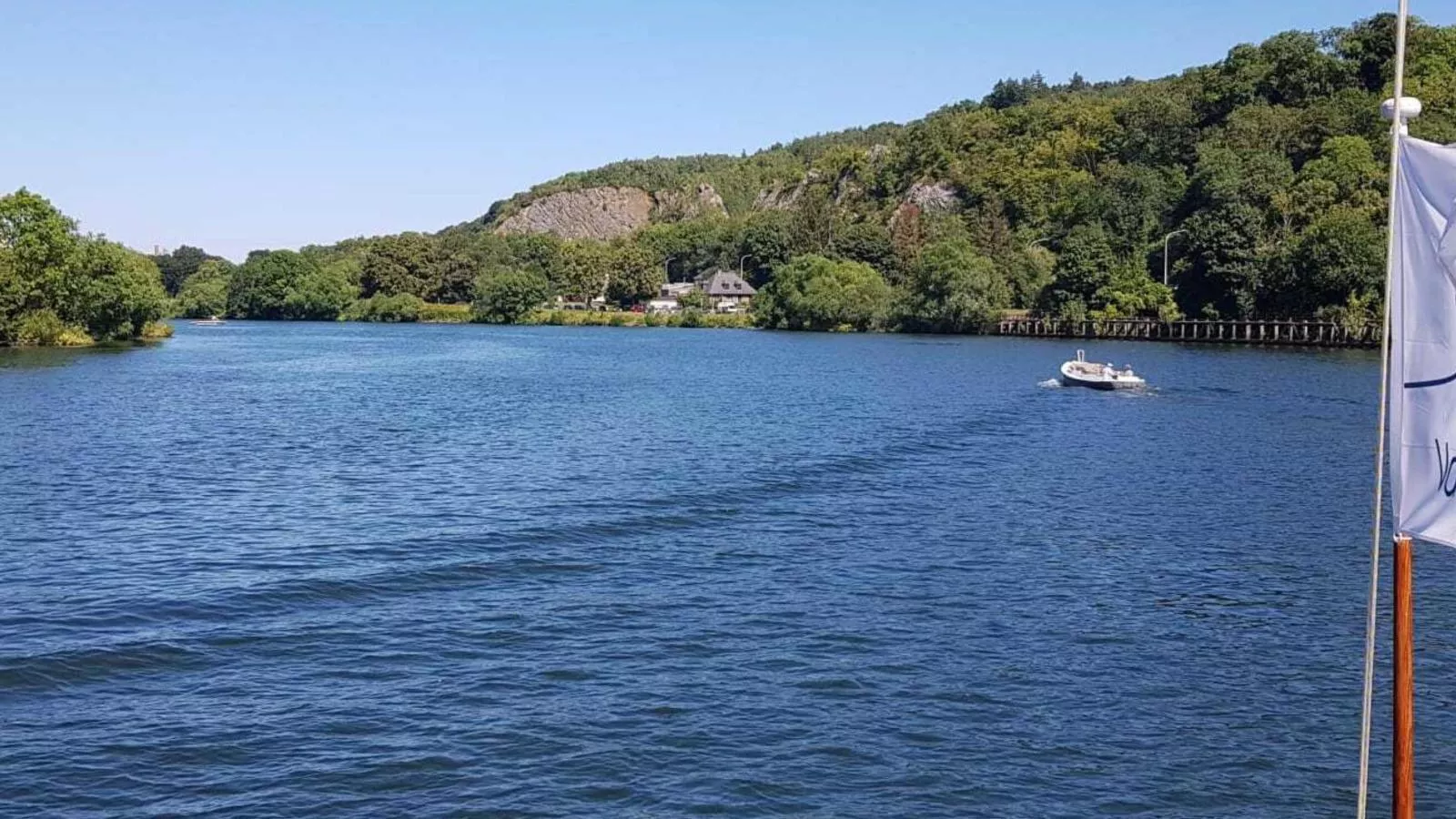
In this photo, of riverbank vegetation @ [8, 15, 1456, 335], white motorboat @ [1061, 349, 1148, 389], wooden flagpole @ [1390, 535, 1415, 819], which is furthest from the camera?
riverbank vegetation @ [8, 15, 1456, 335]

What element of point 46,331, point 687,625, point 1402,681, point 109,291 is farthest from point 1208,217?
point 1402,681

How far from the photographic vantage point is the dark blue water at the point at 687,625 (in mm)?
14156

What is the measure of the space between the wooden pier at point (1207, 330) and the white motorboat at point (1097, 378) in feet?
166

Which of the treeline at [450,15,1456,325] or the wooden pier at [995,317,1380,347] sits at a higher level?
the treeline at [450,15,1456,325]

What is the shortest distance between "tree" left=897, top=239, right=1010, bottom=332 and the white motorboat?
72.8 metres

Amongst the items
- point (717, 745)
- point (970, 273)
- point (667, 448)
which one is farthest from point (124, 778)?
point (970, 273)

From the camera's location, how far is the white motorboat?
69.5 m

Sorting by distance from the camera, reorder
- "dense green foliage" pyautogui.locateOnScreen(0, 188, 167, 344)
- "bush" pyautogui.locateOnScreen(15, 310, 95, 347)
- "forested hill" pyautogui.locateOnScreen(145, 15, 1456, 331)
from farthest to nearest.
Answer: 1. "forested hill" pyautogui.locateOnScreen(145, 15, 1456, 331)
2. "bush" pyautogui.locateOnScreen(15, 310, 95, 347)
3. "dense green foliage" pyautogui.locateOnScreen(0, 188, 167, 344)

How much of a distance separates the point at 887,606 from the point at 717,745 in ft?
23.2

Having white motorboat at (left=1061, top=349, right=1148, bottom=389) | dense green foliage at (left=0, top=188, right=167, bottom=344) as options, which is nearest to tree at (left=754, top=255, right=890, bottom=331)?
white motorboat at (left=1061, top=349, right=1148, bottom=389)

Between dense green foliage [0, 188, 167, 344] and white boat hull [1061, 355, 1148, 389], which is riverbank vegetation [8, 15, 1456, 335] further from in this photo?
white boat hull [1061, 355, 1148, 389]

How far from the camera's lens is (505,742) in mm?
14992

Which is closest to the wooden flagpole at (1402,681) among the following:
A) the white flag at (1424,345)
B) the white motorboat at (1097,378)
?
the white flag at (1424,345)

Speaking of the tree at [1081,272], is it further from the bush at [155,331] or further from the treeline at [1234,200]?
the bush at [155,331]
